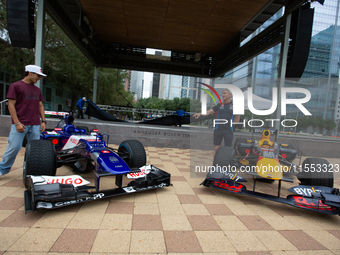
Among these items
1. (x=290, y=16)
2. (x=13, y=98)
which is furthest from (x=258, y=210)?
(x=290, y=16)

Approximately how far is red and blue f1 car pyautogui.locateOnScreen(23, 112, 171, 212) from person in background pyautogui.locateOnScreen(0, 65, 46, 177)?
1.41 feet

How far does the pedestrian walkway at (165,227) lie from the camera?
1.67m

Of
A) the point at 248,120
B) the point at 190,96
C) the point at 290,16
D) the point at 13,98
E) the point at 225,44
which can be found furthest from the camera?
the point at 225,44

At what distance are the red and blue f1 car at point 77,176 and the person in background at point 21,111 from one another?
1.41 feet

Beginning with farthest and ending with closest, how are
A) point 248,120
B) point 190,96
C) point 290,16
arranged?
point 290,16, point 190,96, point 248,120

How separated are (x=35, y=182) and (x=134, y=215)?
3.94 feet

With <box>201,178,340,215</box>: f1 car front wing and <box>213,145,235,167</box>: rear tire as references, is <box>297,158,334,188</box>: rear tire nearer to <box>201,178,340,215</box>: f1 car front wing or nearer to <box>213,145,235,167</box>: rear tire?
<box>201,178,340,215</box>: f1 car front wing

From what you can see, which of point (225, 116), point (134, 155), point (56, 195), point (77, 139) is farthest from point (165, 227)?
point (225, 116)

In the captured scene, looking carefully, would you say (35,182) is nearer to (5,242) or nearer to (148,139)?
(5,242)

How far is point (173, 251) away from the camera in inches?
65.1

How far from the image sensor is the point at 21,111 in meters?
2.90

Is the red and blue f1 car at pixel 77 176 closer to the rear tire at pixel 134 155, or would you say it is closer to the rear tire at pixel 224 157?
the rear tire at pixel 134 155

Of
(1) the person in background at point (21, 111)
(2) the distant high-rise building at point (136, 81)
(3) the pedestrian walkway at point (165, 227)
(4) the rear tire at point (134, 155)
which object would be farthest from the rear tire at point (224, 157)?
(2) the distant high-rise building at point (136, 81)

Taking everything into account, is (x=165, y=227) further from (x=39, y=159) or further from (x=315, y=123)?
(x=315, y=123)
